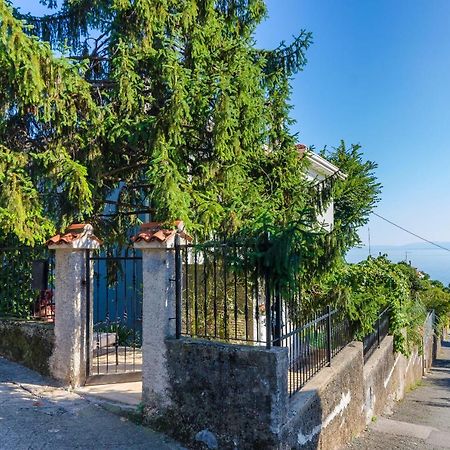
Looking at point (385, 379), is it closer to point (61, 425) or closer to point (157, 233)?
point (157, 233)

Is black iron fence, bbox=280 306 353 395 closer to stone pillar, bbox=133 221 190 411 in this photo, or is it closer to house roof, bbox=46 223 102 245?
stone pillar, bbox=133 221 190 411

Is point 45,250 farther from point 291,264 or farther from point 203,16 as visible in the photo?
point 203,16

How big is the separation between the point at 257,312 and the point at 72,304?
2928mm

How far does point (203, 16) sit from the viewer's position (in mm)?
8711

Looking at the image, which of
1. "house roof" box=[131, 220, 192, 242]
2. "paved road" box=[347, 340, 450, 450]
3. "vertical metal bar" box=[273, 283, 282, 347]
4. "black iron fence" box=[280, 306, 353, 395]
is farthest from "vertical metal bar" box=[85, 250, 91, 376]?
"paved road" box=[347, 340, 450, 450]

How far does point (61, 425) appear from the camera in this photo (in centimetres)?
501

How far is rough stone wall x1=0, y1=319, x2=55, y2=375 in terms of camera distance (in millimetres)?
6656

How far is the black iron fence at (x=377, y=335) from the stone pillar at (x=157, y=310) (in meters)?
5.67

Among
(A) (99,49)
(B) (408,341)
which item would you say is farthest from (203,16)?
(B) (408,341)

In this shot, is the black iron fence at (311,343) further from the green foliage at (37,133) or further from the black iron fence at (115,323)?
the green foliage at (37,133)

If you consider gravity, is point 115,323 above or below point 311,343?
above

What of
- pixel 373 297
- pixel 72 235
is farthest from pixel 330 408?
pixel 72 235

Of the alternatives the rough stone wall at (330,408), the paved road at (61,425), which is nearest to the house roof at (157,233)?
the paved road at (61,425)

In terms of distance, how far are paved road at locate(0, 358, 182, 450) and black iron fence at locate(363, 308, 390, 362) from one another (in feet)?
19.5
